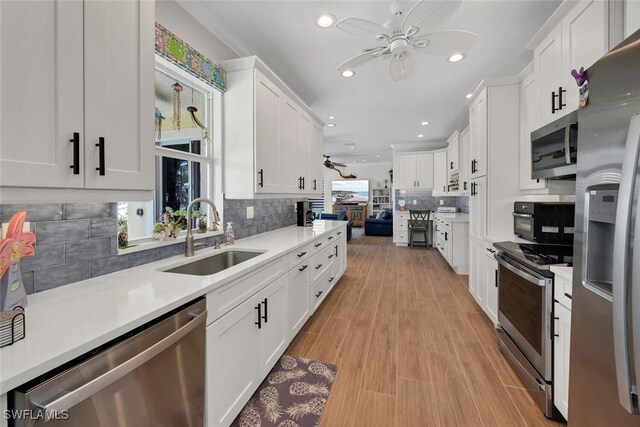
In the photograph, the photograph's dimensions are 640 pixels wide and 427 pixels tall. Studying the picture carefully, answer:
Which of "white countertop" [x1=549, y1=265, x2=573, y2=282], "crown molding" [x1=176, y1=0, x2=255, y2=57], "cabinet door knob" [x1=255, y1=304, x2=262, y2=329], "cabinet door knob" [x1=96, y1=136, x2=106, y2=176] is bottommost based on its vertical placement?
"cabinet door knob" [x1=255, y1=304, x2=262, y2=329]

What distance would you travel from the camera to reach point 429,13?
1733 millimetres

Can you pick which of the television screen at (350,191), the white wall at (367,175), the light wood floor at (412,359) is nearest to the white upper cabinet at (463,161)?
the light wood floor at (412,359)

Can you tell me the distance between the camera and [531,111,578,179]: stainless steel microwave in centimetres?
157

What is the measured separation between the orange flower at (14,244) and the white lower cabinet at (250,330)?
0.64 metres

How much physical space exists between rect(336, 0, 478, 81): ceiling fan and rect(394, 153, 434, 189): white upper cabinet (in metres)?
5.28

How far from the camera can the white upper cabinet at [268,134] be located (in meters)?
2.37

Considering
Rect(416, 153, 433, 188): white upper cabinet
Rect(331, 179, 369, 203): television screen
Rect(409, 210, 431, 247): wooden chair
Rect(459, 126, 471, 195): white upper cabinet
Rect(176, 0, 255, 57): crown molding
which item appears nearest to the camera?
Rect(176, 0, 255, 57): crown molding

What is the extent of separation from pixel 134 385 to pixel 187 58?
205cm

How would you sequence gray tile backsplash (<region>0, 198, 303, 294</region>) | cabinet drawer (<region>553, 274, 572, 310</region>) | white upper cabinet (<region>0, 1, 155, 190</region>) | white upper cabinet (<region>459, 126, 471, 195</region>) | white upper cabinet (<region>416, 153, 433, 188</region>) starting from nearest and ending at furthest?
white upper cabinet (<region>0, 1, 155, 190</region>) → gray tile backsplash (<region>0, 198, 303, 294</region>) → cabinet drawer (<region>553, 274, 572, 310</region>) → white upper cabinet (<region>459, 126, 471, 195</region>) → white upper cabinet (<region>416, 153, 433, 188</region>)

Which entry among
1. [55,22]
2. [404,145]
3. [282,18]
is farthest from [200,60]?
[404,145]

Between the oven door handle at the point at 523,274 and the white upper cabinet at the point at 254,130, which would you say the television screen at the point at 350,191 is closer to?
the white upper cabinet at the point at 254,130

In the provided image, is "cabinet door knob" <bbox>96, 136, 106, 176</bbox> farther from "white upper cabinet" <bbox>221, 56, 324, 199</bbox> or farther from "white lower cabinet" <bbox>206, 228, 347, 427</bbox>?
"white upper cabinet" <bbox>221, 56, 324, 199</bbox>

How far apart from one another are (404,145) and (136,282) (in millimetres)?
7466

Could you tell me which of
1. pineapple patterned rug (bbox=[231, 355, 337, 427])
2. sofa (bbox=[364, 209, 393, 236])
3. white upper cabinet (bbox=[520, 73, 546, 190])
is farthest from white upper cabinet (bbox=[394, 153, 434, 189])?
pineapple patterned rug (bbox=[231, 355, 337, 427])
